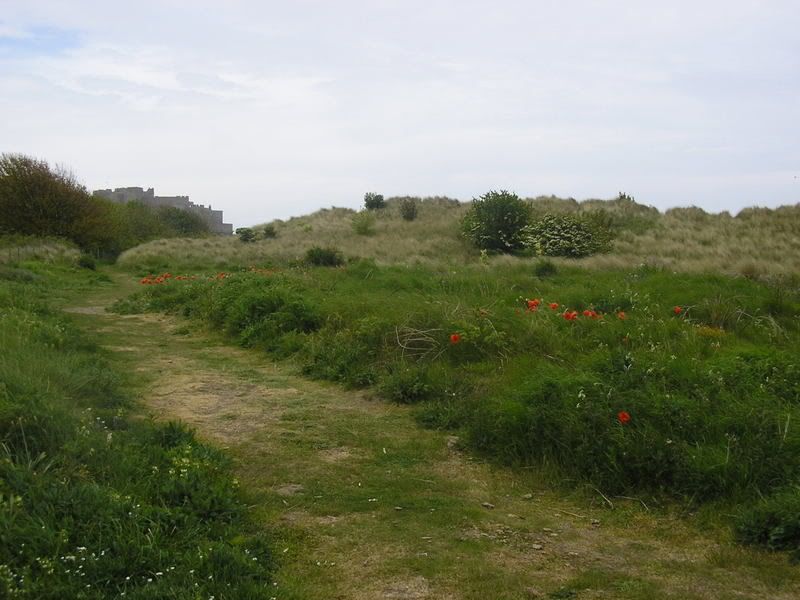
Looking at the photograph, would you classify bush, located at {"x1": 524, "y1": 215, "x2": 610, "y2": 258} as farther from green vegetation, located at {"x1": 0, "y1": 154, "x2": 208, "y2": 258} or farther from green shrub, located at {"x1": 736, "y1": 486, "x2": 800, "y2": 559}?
green vegetation, located at {"x1": 0, "y1": 154, "x2": 208, "y2": 258}

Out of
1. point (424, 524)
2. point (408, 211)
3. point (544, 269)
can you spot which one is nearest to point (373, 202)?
point (408, 211)

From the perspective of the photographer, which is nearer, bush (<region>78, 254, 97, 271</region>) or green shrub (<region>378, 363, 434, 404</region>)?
green shrub (<region>378, 363, 434, 404</region>)

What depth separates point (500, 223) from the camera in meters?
22.6

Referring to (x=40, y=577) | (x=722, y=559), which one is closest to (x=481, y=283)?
(x=722, y=559)

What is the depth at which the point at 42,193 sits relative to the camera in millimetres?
28641

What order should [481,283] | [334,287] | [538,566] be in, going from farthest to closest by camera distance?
[334,287] → [481,283] → [538,566]

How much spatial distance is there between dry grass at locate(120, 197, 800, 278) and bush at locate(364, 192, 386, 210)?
12.0 feet

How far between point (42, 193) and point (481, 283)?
80.8ft

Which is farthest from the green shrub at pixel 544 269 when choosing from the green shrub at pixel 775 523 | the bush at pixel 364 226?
the bush at pixel 364 226

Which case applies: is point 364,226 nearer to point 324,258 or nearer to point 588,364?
point 324,258

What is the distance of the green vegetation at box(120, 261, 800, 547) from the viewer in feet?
13.0

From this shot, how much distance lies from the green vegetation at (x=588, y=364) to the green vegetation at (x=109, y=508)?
2.03 m

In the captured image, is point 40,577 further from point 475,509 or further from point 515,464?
point 515,464

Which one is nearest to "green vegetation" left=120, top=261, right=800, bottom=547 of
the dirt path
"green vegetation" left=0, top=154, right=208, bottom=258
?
the dirt path
